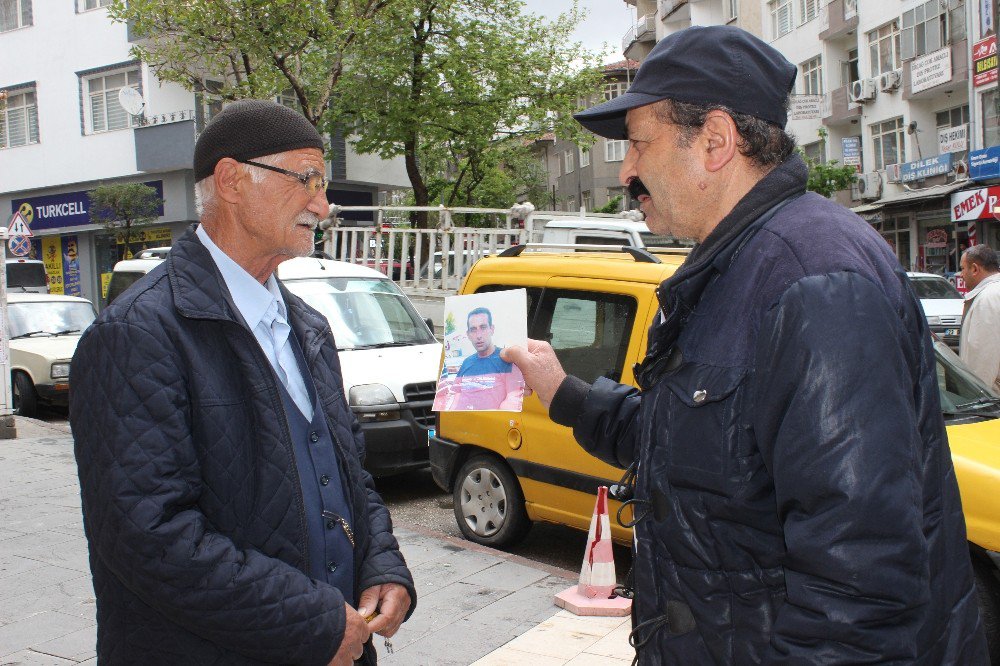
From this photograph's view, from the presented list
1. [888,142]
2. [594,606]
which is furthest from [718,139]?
[888,142]

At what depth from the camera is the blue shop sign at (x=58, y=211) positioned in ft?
90.5

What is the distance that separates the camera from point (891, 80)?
3148cm

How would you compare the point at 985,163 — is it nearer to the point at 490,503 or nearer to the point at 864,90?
the point at 864,90

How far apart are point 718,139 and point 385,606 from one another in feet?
4.43

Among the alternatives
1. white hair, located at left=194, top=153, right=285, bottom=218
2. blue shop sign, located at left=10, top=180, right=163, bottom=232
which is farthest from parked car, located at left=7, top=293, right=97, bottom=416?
blue shop sign, located at left=10, top=180, right=163, bottom=232

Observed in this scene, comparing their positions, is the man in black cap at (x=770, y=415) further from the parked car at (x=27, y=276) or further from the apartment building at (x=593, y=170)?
the apartment building at (x=593, y=170)

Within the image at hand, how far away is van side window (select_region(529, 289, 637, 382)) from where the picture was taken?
567 cm

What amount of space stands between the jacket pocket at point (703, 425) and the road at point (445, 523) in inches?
187

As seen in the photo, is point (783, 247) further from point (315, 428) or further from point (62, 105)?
point (62, 105)

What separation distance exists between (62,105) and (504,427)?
25.7 metres

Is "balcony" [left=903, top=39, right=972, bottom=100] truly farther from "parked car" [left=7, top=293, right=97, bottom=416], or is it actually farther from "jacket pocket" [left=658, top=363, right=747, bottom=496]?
"jacket pocket" [left=658, top=363, right=747, bottom=496]

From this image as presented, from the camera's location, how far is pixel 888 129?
33.2 m

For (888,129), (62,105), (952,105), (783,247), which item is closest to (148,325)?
(783,247)

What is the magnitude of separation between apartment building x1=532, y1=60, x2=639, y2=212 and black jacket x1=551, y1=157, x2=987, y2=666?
50.2 metres
